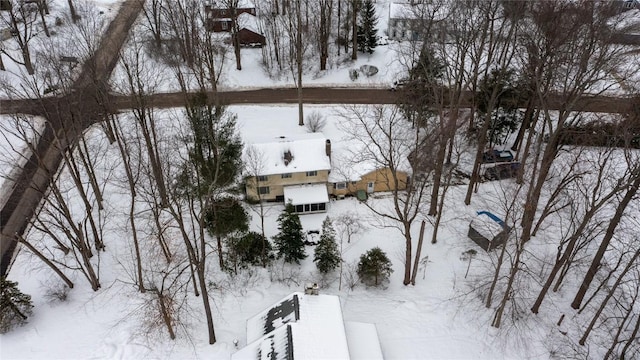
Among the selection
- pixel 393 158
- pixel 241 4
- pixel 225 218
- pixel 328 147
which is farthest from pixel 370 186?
pixel 241 4

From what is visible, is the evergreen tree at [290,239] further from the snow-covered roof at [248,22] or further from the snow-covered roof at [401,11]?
the snow-covered roof at [401,11]

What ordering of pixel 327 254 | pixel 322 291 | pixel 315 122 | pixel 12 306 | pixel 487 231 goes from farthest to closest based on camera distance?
1. pixel 315 122
2. pixel 487 231
3. pixel 322 291
4. pixel 327 254
5. pixel 12 306

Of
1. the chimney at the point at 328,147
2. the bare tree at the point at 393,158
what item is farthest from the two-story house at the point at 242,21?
the chimney at the point at 328,147

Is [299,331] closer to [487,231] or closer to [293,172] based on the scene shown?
[293,172]

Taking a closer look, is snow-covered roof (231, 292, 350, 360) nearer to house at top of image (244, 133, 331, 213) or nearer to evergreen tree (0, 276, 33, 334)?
house at top of image (244, 133, 331, 213)

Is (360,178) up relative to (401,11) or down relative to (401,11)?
down

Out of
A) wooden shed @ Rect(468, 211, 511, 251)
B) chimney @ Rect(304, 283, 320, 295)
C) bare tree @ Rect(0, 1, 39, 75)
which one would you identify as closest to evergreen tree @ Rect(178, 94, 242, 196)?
chimney @ Rect(304, 283, 320, 295)

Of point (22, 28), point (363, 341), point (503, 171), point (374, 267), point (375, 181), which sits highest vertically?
point (22, 28)
